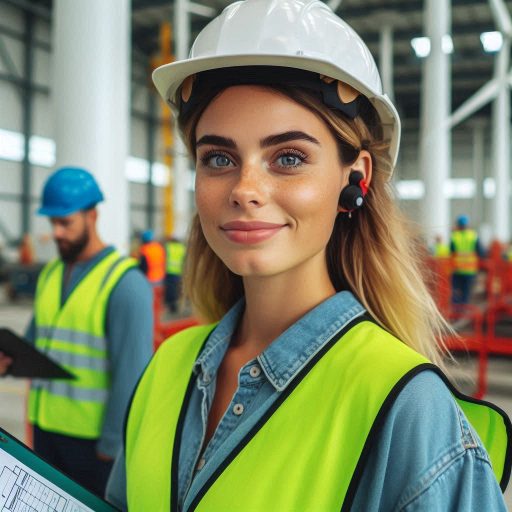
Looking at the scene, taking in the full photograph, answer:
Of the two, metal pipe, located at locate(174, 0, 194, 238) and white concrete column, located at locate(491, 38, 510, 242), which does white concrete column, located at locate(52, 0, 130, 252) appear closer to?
metal pipe, located at locate(174, 0, 194, 238)

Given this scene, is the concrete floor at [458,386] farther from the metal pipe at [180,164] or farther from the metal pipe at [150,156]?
the metal pipe at [150,156]

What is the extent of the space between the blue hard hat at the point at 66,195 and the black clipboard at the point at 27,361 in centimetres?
73

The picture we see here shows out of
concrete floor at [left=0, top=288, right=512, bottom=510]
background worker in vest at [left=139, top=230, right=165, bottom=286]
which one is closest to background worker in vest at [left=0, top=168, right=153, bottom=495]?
concrete floor at [left=0, top=288, right=512, bottom=510]

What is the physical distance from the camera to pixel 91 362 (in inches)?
109

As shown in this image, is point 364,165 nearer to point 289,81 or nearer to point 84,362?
point 289,81

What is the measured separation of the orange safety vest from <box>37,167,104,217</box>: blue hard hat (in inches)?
219

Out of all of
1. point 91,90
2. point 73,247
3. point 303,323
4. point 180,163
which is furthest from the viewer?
point 180,163

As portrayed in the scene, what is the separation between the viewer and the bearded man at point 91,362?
8.87 ft

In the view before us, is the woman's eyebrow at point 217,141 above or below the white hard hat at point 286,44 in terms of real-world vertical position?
below

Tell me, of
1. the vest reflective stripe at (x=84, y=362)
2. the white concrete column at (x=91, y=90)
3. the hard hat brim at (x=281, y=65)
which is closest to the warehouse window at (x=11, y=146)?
the white concrete column at (x=91, y=90)

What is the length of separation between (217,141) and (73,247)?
2.05m

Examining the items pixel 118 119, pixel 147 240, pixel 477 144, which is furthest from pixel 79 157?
pixel 477 144

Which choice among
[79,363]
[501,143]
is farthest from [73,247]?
[501,143]

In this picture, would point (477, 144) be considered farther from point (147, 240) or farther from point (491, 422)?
point (491, 422)
